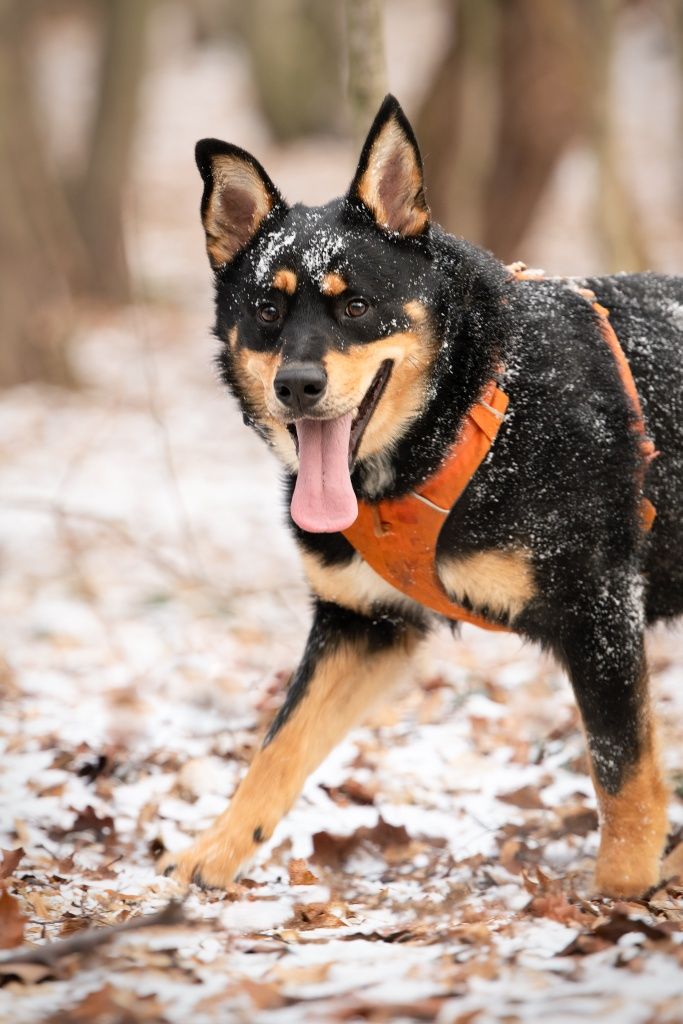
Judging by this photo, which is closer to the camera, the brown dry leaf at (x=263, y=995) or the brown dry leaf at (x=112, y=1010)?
the brown dry leaf at (x=112, y=1010)

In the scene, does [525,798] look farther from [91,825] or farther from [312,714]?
[91,825]

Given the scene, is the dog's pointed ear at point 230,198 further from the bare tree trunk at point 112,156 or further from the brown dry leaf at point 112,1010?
the bare tree trunk at point 112,156

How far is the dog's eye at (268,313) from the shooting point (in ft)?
12.2

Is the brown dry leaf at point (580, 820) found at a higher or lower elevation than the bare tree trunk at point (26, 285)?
lower

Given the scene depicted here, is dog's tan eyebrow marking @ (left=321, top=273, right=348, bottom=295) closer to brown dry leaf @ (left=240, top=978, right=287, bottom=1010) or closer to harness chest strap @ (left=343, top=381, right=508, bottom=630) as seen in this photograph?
harness chest strap @ (left=343, top=381, right=508, bottom=630)

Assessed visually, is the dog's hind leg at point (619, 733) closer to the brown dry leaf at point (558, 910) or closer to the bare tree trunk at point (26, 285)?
the brown dry leaf at point (558, 910)

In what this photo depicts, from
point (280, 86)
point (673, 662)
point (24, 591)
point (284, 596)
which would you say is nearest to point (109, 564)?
point (24, 591)

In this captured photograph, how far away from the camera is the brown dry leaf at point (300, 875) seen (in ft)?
13.3

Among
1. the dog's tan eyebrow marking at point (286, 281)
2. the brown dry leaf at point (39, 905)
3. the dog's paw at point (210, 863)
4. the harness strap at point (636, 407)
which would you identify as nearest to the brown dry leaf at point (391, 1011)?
the brown dry leaf at point (39, 905)

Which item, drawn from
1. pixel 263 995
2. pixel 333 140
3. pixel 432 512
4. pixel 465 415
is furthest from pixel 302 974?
pixel 333 140

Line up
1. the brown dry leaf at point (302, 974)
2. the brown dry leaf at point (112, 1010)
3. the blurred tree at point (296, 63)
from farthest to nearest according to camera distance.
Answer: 1. the blurred tree at point (296, 63)
2. the brown dry leaf at point (302, 974)
3. the brown dry leaf at point (112, 1010)

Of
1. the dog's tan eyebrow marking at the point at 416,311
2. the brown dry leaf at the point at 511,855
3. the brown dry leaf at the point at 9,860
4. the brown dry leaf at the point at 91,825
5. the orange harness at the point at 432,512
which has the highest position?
the dog's tan eyebrow marking at the point at 416,311

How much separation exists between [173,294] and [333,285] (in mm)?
12632

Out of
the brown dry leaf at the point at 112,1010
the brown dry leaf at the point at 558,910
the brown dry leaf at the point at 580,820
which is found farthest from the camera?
the brown dry leaf at the point at 580,820
